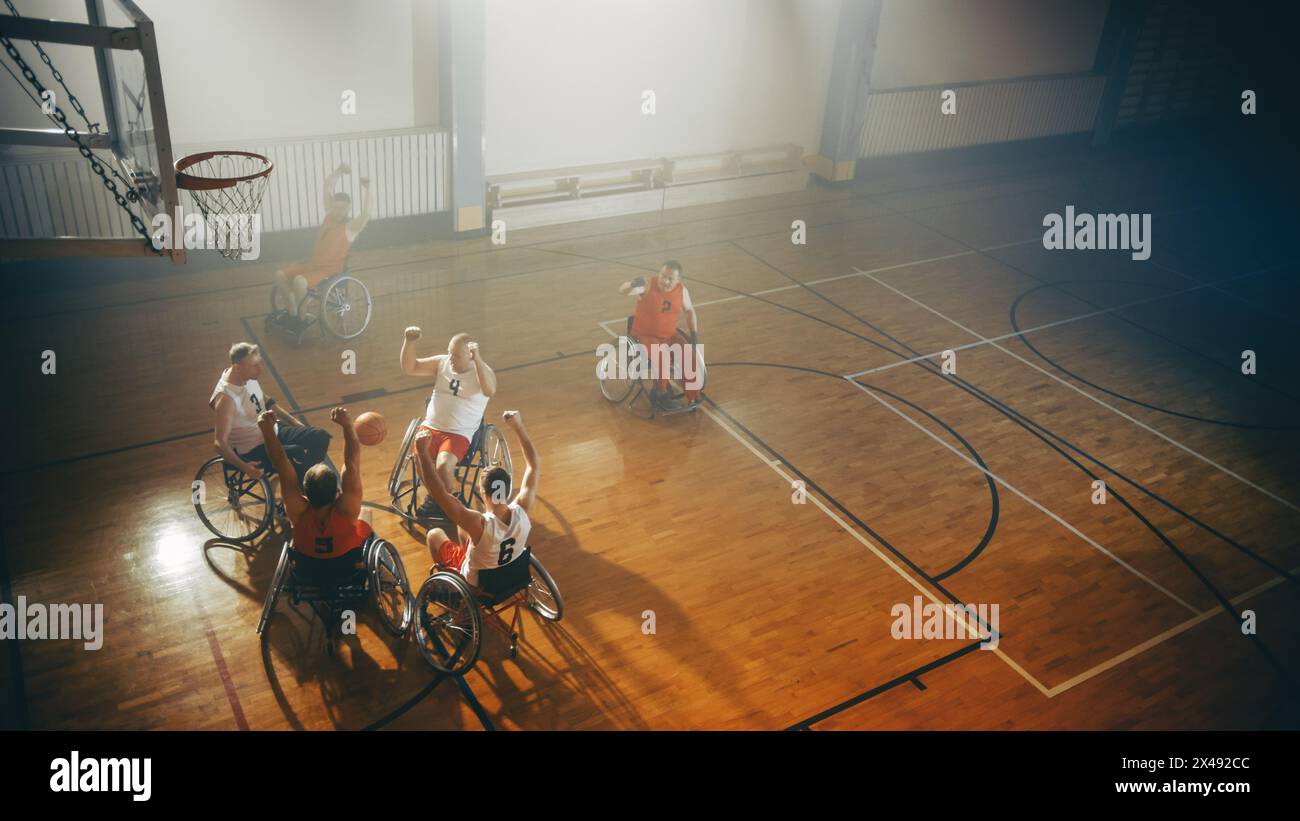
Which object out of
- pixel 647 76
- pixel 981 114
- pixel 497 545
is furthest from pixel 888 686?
pixel 981 114

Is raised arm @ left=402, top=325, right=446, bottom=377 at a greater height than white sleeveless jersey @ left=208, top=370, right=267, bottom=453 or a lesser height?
greater

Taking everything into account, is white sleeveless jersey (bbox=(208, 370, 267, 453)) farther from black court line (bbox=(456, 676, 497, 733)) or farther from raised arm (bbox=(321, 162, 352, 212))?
raised arm (bbox=(321, 162, 352, 212))

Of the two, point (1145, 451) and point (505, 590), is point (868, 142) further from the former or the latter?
point (505, 590)

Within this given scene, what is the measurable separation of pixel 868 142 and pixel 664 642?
10303mm

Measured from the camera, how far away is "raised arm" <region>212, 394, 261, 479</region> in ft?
19.2

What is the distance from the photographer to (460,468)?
638 centimetres

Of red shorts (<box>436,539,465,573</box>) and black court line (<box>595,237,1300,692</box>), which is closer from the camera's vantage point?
red shorts (<box>436,539,465,573</box>)

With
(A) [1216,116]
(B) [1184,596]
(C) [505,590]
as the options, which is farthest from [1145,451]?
(A) [1216,116]

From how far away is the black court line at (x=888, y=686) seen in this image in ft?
17.5

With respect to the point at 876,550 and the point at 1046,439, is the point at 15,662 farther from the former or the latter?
the point at 1046,439

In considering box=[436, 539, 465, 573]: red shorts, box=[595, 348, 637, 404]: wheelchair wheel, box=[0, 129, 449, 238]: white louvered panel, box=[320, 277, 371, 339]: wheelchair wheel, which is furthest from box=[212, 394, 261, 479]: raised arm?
box=[0, 129, 449, 238]: white louvered panel

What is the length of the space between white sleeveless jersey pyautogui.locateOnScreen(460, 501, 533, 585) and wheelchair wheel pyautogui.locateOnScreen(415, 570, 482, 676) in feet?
0.44

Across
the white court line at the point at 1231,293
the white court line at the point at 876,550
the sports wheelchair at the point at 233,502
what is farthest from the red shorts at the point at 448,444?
the white court line at the point at 1231,293

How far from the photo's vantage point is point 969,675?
575 cm
